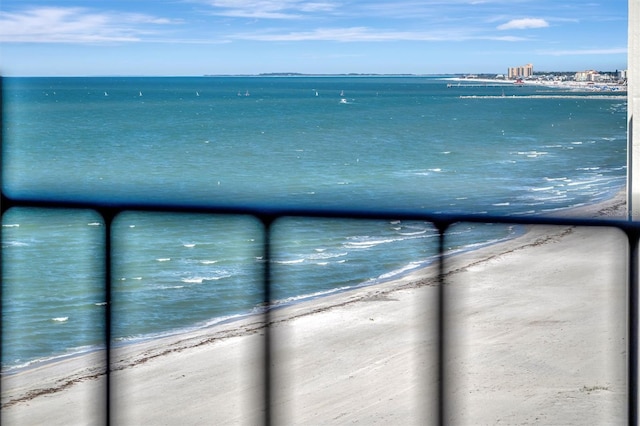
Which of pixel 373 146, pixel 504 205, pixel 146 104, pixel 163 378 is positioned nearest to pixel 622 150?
pixel 373 146

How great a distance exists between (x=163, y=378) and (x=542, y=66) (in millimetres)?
96613

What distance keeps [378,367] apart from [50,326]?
6380mm

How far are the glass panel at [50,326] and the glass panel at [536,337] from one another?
479 cm

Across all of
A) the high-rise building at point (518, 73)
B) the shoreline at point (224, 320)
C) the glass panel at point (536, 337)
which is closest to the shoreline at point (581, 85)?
the high-rise building at point (518, 73)

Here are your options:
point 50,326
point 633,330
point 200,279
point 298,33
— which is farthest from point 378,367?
point 298,33

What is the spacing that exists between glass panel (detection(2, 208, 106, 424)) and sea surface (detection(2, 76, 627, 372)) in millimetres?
68

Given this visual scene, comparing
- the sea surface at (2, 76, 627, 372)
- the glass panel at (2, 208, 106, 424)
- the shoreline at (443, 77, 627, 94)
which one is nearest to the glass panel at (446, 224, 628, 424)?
the sea surface at (2, 76, 627, 372)

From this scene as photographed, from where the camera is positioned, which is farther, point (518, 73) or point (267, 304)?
point (518, 73)

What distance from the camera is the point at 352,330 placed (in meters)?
14.4

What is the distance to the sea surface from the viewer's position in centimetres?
1597

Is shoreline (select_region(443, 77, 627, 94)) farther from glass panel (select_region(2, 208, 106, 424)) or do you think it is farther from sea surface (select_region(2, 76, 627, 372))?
glass panel (select_region(2, 208, 106, 424))

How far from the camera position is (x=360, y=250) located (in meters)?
21.0

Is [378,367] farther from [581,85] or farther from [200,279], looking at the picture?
[581,85]

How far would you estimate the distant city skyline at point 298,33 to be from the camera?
9362 cm
